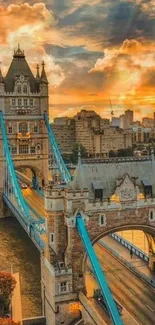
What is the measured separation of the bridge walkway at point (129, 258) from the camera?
34.6 m

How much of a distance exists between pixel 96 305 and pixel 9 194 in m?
32.7

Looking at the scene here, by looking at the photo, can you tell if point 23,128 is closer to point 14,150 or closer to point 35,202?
point 14,150

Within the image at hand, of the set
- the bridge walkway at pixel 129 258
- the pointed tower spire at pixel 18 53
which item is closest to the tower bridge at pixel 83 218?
the bridge walkway at pixel 129 258

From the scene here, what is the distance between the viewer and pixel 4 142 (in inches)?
2379

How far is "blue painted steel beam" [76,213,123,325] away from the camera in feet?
78.0

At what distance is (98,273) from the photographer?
2578 cm

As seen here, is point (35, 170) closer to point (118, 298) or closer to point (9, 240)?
point (9, 240)

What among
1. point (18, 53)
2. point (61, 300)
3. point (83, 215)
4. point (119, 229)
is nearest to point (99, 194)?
point (83, 215)

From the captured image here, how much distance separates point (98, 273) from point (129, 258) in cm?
1305

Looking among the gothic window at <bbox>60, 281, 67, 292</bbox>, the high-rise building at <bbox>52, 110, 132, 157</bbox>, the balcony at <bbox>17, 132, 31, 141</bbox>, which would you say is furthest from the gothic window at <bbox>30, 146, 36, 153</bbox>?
the high-rise building at <bbox>52, 110, 132, 157</bbox>

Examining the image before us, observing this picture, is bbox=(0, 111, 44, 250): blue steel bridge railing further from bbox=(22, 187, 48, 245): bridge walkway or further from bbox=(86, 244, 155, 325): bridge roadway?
bbox=(86, 244, 155, 325): bridge roadway

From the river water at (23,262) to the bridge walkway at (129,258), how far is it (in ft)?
23.2

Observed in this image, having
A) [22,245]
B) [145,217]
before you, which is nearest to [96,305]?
[145,217]

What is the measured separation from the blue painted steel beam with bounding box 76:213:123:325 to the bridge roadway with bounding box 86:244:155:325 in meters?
2.67
